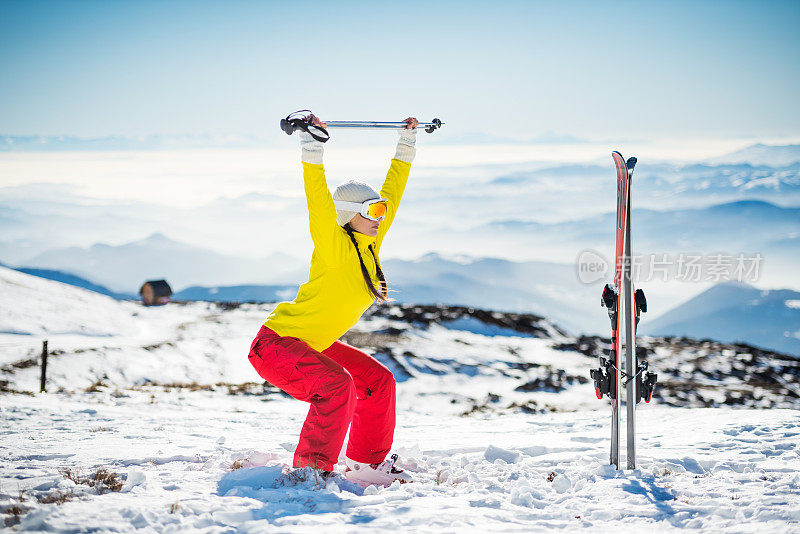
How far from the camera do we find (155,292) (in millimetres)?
46125

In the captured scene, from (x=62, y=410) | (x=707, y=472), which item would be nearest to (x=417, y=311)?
(x=62, y=410)

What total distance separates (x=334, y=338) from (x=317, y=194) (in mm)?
1194

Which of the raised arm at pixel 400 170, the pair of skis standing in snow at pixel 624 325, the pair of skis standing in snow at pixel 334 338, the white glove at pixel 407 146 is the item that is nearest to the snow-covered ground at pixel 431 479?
the pair of skis standing in snow at pixel 334 338

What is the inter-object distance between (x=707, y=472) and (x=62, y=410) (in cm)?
821

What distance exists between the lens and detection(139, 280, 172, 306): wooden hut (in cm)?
4584

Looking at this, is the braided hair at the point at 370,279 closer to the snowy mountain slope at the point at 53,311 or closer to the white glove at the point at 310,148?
the white glove at the point at 310,148

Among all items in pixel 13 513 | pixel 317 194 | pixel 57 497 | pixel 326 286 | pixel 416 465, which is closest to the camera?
pixel 13 513

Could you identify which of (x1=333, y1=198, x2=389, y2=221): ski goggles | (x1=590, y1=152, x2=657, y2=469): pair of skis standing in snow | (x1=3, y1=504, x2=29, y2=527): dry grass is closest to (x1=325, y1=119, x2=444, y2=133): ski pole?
(x1=333, y1=198, x2=389, y2=221): ski goggles

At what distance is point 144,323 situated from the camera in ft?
101

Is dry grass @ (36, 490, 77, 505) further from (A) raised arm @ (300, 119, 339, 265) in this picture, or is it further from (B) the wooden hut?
(B) the wooden hut

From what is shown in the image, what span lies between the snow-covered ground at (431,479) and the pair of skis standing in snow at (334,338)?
0.36 metres

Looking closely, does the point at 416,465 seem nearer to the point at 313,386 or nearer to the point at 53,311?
the point at 313,386

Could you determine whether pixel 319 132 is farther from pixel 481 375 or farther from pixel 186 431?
pixel 481 375

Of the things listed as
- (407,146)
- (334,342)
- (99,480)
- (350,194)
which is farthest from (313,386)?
(407,146)
